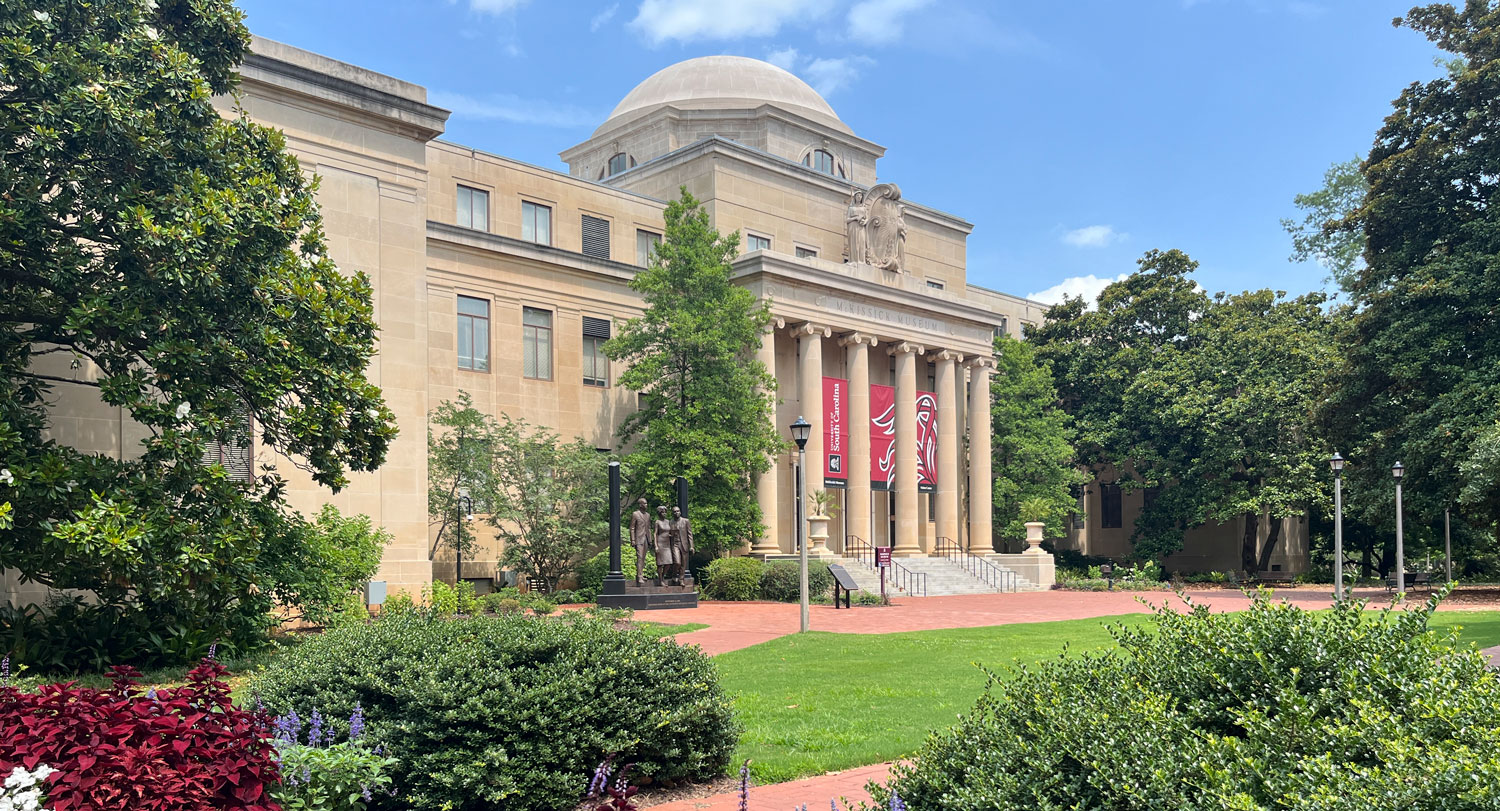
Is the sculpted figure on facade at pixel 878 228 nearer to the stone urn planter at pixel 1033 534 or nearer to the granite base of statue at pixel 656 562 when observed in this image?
the stone urn planter at pixel 1033 534

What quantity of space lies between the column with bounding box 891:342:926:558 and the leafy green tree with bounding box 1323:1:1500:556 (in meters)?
15.5

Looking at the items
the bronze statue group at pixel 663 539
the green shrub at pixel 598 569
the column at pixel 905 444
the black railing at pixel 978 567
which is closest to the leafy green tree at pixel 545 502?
the green shrub at pixel 598 569

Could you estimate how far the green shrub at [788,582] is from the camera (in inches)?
1403


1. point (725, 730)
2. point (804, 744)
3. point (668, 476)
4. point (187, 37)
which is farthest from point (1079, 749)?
point (668, 476)

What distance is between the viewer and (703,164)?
152 ft

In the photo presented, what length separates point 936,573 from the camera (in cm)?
4378

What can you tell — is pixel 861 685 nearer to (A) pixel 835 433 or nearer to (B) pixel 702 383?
(B) pixel 702 383

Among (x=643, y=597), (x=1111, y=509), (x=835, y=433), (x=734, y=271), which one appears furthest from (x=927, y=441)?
(x=1111, y=509)

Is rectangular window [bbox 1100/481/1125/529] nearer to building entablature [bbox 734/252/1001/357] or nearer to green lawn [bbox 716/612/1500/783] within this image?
building entablature [bbox 734/252/1001/357]

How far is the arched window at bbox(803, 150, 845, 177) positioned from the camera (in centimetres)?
5444

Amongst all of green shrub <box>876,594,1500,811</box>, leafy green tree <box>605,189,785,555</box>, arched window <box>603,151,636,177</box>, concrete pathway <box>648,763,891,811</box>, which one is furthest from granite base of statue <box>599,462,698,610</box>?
green shrub <box>876,594,1500,811</box>

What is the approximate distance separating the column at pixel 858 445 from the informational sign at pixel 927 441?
12.1 ft

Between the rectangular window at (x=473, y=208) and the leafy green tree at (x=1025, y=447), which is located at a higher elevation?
the rectangular window at (x=473, y=208)

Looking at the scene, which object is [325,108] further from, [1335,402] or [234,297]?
[1335,402]
